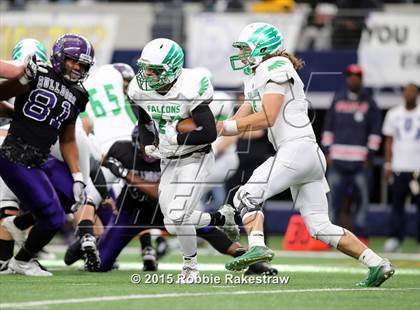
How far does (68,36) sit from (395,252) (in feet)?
19.2

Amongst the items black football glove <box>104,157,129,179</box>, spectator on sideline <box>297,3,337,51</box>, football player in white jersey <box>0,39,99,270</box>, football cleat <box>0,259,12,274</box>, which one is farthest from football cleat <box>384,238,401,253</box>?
football cleat <box>0,259,12,274</box>

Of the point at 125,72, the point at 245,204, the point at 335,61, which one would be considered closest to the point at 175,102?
the point at 245,204

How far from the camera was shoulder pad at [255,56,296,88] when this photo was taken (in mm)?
7676

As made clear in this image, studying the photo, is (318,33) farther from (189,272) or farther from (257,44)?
(189,272)

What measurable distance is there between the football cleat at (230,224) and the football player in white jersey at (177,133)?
140 millimetres

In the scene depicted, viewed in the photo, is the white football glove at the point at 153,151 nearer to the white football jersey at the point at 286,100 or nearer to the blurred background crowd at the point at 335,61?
the white football jersey at the point at 286,100

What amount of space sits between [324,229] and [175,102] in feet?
4.55

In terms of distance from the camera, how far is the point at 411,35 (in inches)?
578

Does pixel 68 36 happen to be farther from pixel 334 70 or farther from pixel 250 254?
pixel 334 70

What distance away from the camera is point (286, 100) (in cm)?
778

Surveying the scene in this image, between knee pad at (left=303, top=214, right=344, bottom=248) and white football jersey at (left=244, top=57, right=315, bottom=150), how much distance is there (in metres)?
0.56

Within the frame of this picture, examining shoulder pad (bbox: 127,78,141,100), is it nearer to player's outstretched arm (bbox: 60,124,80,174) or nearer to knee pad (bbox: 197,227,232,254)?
player's outstretched arm (bbox: 60,124,80,174)

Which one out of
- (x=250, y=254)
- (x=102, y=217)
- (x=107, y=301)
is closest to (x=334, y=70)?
(x=102, y=217)

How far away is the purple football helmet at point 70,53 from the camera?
335 inches
